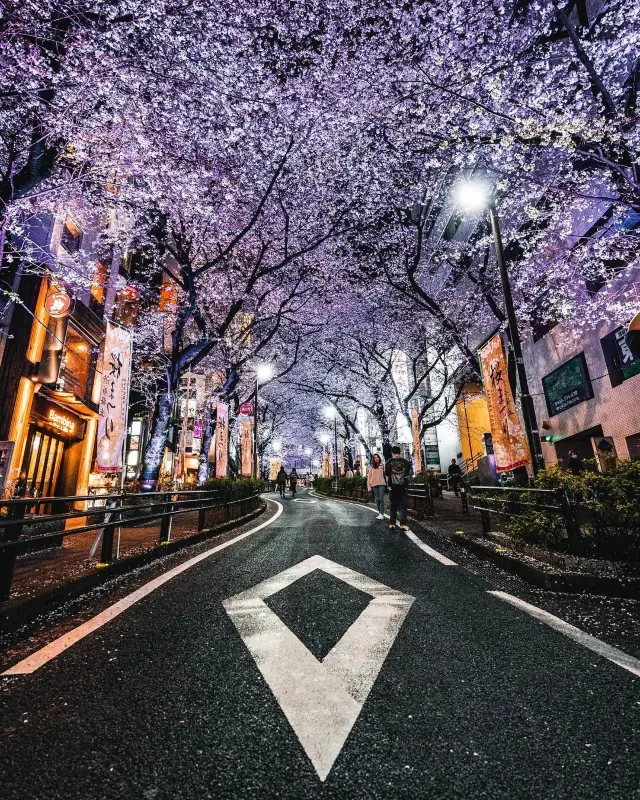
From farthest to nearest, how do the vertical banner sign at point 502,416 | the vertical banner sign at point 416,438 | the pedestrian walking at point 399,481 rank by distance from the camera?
1. the vertical banner sign at point 416,438
2. the pedestrian walking at point 399,481
3. the vertical banner sign at point 502,416

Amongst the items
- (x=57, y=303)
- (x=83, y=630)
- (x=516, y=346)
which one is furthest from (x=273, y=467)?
(x=83, y=630)

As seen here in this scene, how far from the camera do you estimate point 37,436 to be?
13.3 metres

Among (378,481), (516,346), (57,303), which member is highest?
(57,303)

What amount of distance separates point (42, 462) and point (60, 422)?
1.54 metres

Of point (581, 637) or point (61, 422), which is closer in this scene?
point (581, 637)

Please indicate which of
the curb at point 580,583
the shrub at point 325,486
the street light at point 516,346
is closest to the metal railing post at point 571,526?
the curb at point 580,583

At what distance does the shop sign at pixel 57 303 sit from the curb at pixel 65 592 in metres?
9.87

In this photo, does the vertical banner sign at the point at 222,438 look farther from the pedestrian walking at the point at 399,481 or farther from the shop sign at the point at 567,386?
the shop sign at the point at 567,386

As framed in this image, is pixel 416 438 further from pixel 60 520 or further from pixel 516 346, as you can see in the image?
pixel 60 520

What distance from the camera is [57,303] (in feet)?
42.0

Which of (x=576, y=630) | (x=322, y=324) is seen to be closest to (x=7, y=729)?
(x=576, y=630)

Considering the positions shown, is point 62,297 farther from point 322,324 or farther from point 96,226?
point 322,324

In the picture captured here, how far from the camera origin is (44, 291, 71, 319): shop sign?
12.7 m

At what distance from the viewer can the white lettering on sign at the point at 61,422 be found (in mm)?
13702
